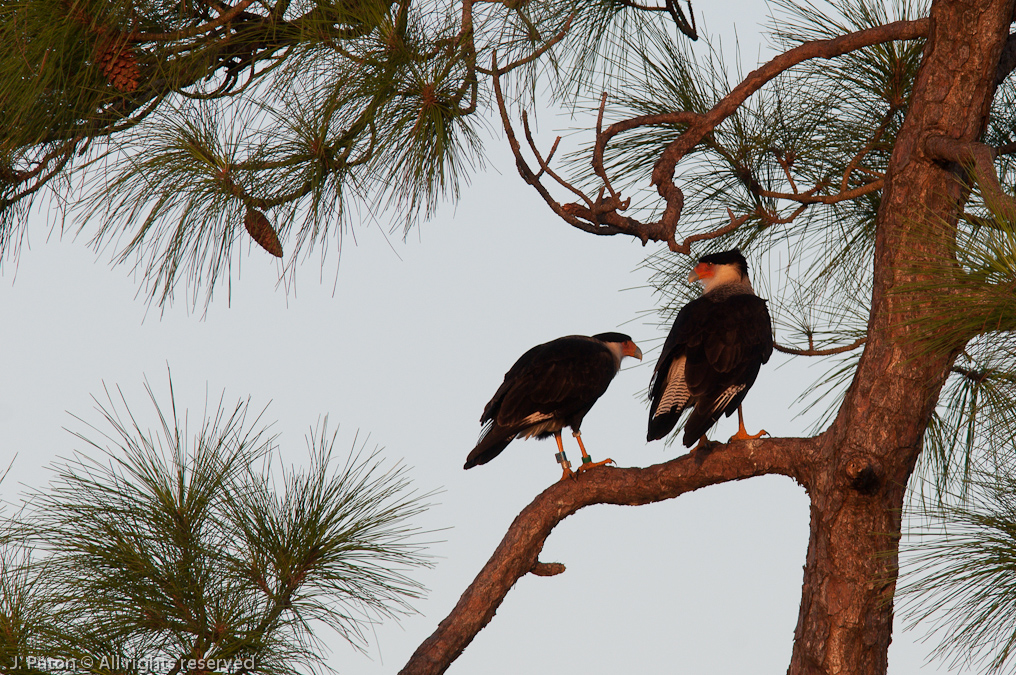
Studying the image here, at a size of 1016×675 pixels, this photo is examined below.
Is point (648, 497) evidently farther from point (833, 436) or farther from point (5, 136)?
point (5, 136)

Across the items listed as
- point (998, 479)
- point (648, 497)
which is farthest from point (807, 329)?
point (998, 479)

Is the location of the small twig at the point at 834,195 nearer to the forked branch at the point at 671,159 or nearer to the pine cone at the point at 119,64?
the forked branch at the point at 671,159

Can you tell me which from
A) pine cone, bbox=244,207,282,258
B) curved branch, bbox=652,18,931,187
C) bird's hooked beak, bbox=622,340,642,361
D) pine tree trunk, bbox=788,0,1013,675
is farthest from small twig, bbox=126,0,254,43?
bird's hooked beak, bbox=622,340,642,361

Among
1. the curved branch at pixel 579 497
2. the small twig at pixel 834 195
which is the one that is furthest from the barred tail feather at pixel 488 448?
the small twig at pixel 834 195

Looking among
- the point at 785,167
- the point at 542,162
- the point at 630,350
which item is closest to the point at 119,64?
the point at 542,162

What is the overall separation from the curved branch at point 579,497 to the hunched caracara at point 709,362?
9 centimetres

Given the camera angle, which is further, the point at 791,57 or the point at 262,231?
the point at 791,57

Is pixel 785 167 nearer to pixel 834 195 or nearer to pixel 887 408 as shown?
pixel 834 195

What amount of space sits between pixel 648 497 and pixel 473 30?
1.34m

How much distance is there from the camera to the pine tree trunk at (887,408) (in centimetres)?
228

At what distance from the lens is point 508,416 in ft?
10.7

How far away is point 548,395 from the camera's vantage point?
3.34m

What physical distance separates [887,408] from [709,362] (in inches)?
24.9

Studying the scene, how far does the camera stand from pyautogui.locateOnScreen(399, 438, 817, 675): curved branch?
2527 mm
